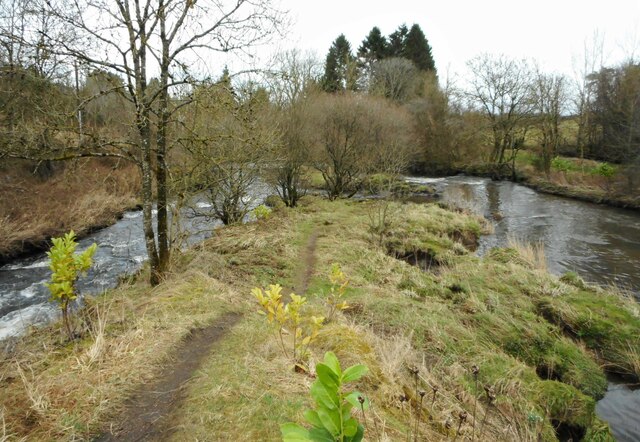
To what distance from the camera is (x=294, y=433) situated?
1.05m

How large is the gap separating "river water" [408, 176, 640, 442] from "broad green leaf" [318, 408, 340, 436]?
5.45m

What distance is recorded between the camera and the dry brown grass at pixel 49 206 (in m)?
11.0

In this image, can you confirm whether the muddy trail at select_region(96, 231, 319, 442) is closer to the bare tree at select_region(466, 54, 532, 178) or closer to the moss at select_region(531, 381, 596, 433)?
the moss at select_region(531, 381, 596, 433)

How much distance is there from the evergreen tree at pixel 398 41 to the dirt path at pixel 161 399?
4730 cm

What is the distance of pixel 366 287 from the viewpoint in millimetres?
7551

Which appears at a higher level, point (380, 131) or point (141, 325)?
point (380, 131)

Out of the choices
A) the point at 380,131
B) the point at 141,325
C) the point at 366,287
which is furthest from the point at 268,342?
the point at 380,131

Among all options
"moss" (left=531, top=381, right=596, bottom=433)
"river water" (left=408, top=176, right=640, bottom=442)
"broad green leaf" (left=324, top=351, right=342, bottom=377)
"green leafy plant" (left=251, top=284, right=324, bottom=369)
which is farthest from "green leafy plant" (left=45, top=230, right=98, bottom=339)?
"river water" (left=408, top=176, right=640, bottom=442)

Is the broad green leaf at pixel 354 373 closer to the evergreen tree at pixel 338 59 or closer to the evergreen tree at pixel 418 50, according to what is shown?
the evergreen tree at pixel 338 59

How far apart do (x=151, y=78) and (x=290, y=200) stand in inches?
432

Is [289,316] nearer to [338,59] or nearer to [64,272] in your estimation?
[64,272]

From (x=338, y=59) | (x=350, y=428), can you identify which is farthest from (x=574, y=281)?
(x=338, y=59)

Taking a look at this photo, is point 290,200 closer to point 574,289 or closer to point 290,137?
point 290,137

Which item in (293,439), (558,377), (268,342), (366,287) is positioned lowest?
(558,377)
